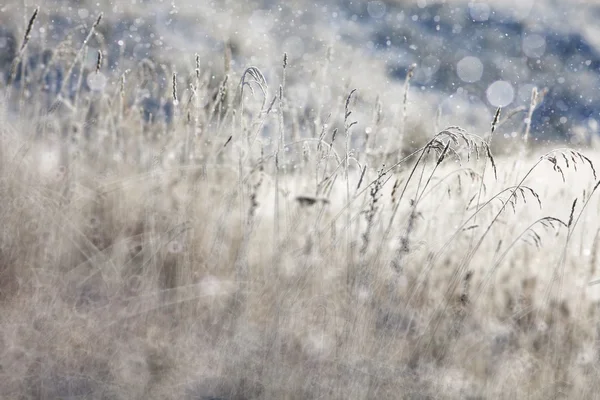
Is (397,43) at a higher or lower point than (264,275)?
higher

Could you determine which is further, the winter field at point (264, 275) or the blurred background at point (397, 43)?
the blurred background at point (397, 43)

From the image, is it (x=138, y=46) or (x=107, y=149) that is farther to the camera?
(x=138, y=46)

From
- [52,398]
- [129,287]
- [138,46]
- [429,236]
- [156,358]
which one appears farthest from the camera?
[138,46]

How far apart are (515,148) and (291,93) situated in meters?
1.33

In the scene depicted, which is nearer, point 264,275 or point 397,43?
point 264,275

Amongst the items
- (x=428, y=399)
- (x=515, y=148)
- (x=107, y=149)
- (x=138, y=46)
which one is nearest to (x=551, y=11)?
(x=138, y=46)

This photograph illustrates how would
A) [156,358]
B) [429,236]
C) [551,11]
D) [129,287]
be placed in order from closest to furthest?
[156,358]
[129,287]
[429,236]
[551,11]

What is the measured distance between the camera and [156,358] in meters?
1.86

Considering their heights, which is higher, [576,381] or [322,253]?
[322,253]

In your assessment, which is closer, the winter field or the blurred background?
the winter field

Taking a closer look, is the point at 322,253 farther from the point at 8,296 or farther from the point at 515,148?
the point at 515,148

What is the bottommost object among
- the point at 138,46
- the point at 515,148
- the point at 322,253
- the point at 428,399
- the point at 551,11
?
the point at 428,399

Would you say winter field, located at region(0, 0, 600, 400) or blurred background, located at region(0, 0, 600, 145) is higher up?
blurred background, located at region(0, 0, 600, 145)

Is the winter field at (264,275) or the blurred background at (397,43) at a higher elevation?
the blurred background at (397,43)
